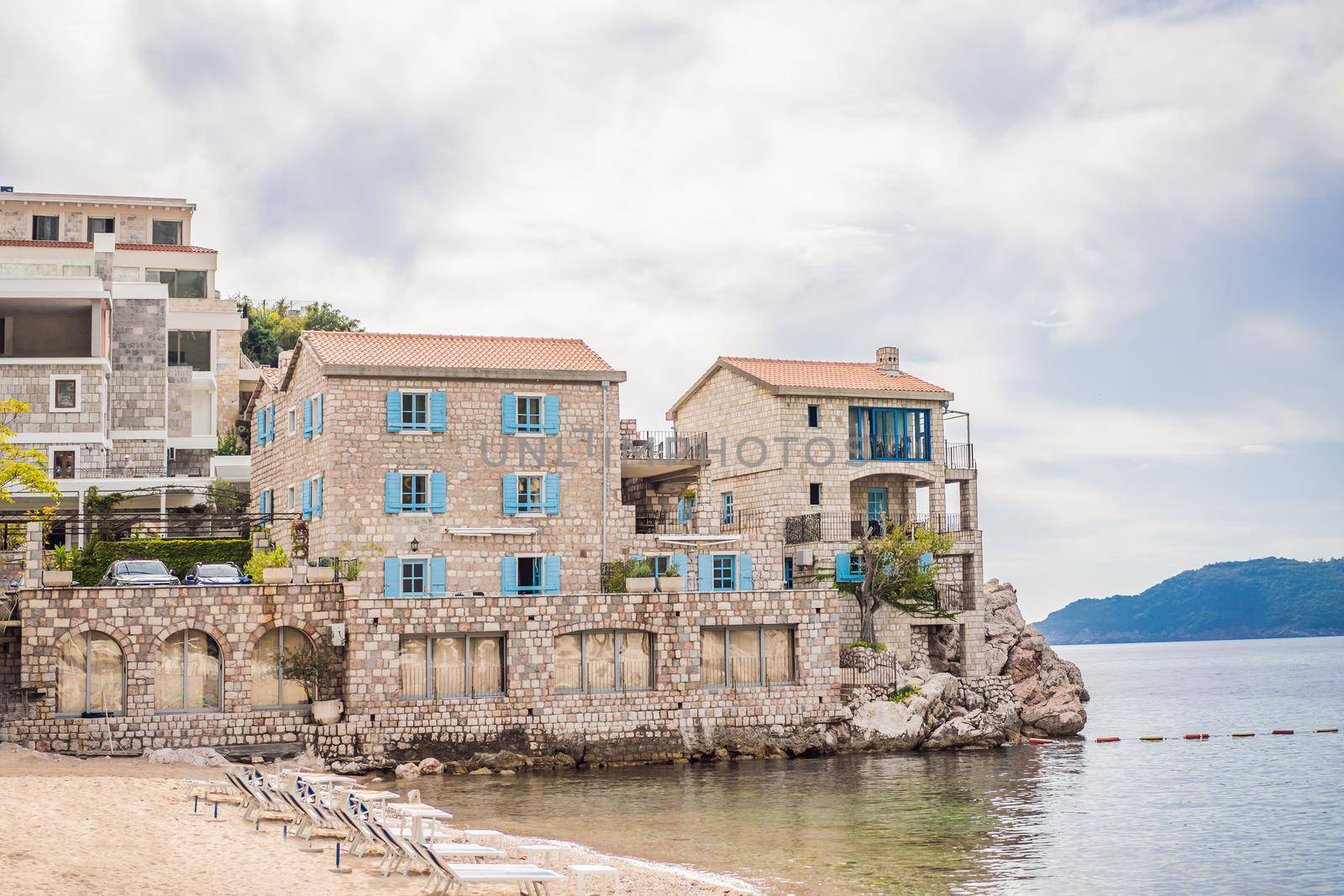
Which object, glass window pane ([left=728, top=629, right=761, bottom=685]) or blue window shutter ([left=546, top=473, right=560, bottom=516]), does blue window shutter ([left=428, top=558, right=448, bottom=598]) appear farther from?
glass window pane ([left=728, top=629, right=761, bottom=685])

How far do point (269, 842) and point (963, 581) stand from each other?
103 feet

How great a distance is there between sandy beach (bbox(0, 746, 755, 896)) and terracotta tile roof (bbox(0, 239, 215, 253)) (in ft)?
109

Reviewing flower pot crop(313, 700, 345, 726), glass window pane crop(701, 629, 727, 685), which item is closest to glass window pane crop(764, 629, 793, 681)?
glass window pane crop(701, 629, 727, 685)

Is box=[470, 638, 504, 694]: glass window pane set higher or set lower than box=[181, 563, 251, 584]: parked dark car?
lower

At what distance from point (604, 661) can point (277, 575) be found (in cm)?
884

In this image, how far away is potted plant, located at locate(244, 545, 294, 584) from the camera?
119ft

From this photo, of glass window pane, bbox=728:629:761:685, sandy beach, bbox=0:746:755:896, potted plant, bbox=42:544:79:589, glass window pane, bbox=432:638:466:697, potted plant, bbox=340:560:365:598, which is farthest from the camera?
glass window pane, bbox=728:629:761:685

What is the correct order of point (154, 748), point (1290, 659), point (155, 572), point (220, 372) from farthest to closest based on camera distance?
1. point (1290, 659)
2. point (220, 372)
3. point (155, 572)
4. point (154, 748)

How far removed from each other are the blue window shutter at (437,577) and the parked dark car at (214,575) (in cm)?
541

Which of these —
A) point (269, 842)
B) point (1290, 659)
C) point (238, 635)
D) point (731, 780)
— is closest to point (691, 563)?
point (731, 780)

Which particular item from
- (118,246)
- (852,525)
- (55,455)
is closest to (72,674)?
(55,455)

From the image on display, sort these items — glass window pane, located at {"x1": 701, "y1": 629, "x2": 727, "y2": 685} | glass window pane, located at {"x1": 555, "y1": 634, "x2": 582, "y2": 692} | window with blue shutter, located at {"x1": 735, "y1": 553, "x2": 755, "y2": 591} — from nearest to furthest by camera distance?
1. glass window pane, located at {"x1": 555, "y1": 634, "x2": 582, "y2": 692}
2. glass window pane, located at {"x1": 701, "y1": 629, "x2": 727, "y2": 685}
3. window with blue shutter, located at {"x1": 735, "y1": 553, "x2": 755, "y2": 591}

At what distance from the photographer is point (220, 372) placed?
62.1m

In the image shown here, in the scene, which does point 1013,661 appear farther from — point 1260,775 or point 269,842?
point 269,842
